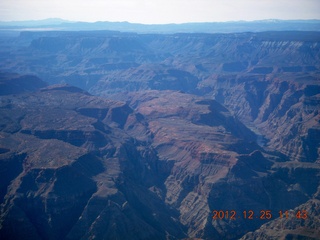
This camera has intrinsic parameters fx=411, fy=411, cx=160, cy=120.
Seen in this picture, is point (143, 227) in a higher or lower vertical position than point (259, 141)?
higher

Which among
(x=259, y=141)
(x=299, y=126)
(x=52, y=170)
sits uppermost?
(x=52, y=170)

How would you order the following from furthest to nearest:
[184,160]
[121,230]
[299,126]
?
[299,126] < [184,160] < [121,230]

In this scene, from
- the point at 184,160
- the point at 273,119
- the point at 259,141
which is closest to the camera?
the point at 184,160

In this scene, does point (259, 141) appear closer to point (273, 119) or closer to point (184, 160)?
point (273, 119)

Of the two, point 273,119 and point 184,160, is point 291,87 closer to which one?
point 273,119

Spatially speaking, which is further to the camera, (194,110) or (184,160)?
(194,110)

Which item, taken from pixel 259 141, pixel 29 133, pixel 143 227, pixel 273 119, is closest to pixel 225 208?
Result: pixel 143 227
